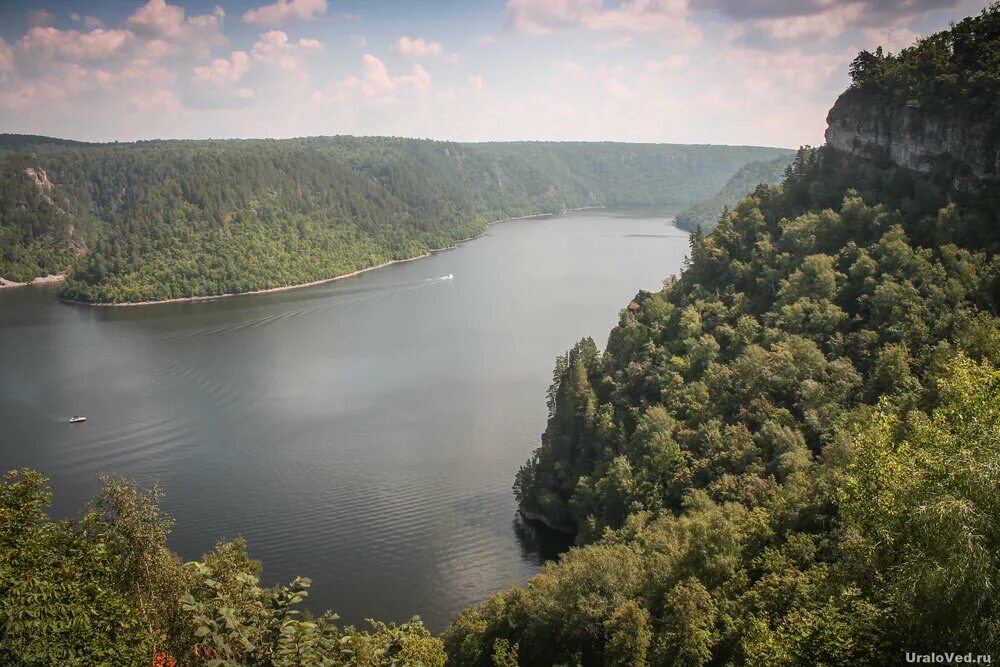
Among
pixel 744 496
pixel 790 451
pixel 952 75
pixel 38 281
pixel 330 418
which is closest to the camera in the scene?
pixel 744 496

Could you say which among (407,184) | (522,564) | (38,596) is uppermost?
(407,184)

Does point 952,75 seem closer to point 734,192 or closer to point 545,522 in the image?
point 545,522

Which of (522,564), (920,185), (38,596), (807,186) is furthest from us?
(807,186)

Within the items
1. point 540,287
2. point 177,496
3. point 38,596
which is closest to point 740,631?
point 38,596

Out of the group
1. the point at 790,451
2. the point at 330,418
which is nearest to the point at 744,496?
the point at 790,451

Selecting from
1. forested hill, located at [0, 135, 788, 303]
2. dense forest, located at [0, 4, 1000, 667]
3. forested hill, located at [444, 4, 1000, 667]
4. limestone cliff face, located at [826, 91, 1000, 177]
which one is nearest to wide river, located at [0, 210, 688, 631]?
forested hill, located at [444, 4, 1000, 667]

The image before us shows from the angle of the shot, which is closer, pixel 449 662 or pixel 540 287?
pixel 449 662

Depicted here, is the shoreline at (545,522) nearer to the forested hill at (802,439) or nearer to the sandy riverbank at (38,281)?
the forested hill at (802,439)

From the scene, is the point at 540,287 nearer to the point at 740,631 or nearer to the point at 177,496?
the point at 177,496
